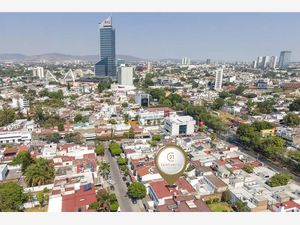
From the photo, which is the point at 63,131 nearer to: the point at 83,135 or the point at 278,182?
the point at 83,135

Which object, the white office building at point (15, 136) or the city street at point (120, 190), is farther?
the white office building at point (15, 136)

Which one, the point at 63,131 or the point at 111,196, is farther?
the point at 63,131

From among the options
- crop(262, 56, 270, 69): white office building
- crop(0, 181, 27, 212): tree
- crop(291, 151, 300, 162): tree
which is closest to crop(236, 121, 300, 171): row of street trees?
crop(291, 151, 300, 162): tree

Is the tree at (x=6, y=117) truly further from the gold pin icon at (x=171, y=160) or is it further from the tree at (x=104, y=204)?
the gold pin icon at (x=171, y=160)

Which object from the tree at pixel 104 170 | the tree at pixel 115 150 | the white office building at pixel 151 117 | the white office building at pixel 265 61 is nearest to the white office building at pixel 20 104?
the white office building at pixel 151 117

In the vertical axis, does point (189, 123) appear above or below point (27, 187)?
above

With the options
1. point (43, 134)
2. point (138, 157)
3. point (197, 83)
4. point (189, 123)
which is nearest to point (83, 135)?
point (43, 134)

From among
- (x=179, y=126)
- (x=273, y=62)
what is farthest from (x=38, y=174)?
(x=273, y=62)
